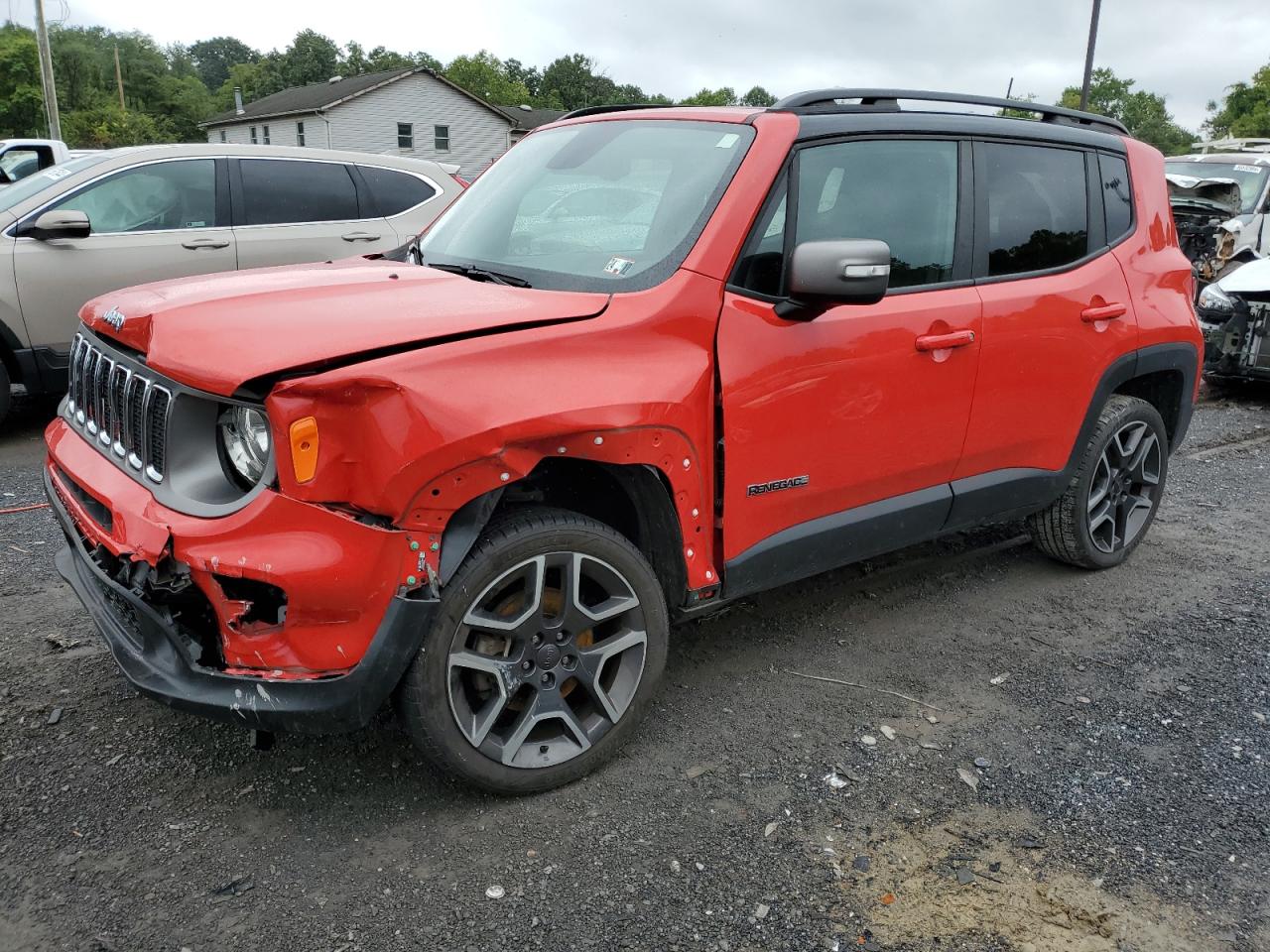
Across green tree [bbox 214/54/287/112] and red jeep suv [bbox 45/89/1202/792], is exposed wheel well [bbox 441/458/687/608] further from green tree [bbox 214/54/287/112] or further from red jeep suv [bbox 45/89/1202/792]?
green tree [bbox 214/54/287/112]

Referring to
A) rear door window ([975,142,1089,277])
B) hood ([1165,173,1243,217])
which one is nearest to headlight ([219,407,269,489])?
rear door window ([975,142,1089,277])

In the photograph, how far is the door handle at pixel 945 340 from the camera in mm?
3436

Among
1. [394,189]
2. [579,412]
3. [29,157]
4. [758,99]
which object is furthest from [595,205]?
[758,99]

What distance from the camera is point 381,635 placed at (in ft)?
8.05

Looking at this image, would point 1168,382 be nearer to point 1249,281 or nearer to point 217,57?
point 1249,281

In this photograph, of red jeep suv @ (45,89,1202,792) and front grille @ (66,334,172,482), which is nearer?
red jeep suv @ (45,89,1202,792)

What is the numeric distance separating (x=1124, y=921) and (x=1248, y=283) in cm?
742

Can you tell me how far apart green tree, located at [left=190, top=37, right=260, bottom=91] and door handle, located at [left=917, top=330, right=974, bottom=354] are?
14406cm

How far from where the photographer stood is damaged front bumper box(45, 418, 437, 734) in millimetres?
2379

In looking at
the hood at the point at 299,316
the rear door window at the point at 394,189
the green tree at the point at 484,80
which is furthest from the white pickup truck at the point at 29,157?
the green tree at the point at 484,80

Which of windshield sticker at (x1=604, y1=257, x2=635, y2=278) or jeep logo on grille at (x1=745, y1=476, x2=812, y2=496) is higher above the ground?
windshield sticker at (x1=604, y1=257, x2=635, y2=278)

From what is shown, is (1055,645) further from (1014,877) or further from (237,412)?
(237,412)

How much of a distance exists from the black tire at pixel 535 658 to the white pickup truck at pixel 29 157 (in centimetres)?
1183

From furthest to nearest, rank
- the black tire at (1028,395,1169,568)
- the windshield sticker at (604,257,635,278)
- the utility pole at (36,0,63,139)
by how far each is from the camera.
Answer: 1. the utility pole at (36,0,63,139)
2. the black tire at (1028,395,1169,568)
3. the windshield sticker at (604,257,635,278)
